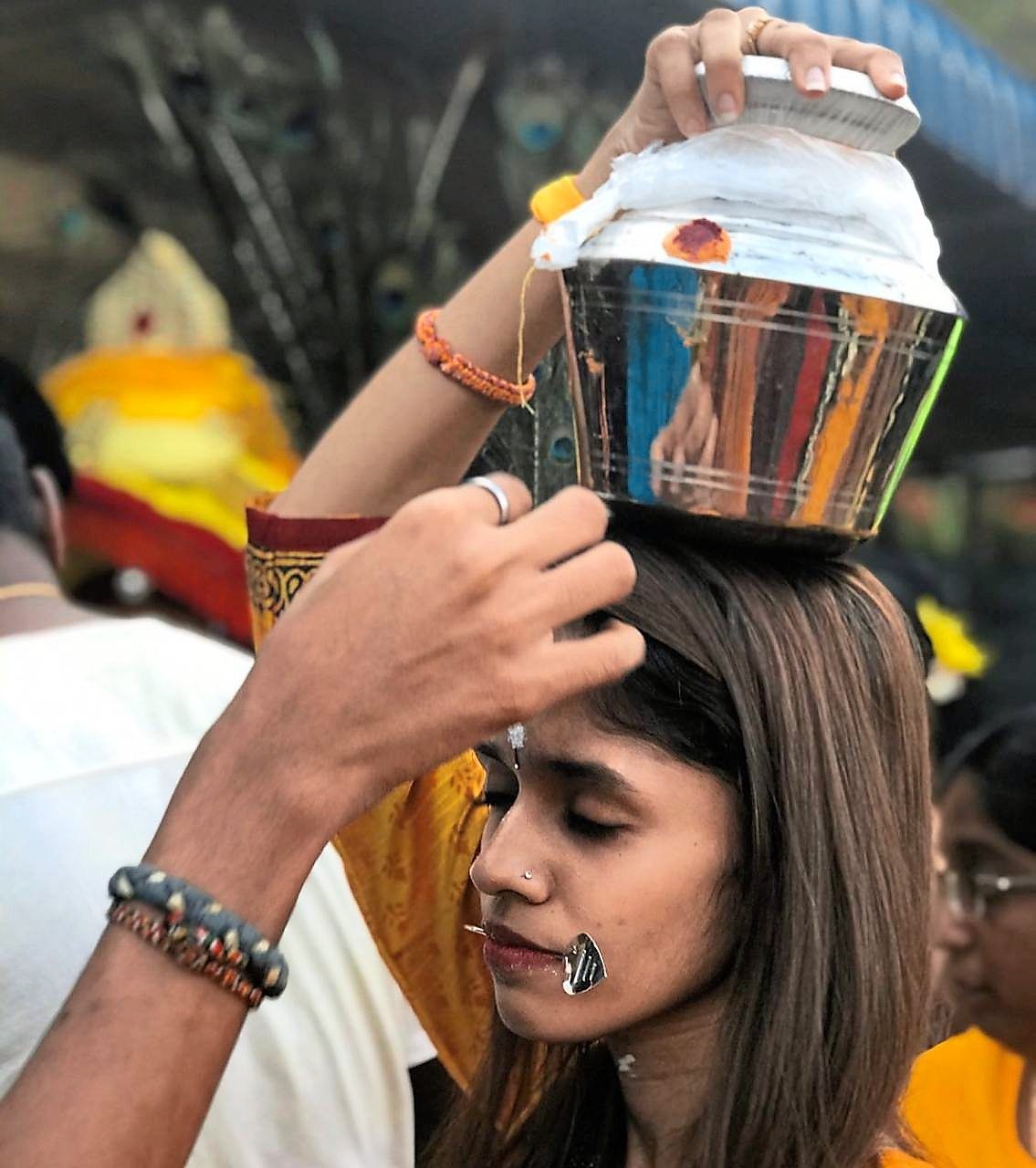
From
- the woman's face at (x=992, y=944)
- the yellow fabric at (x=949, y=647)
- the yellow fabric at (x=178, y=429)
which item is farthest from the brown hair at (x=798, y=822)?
the yellow fabric at (x=178, y=429)

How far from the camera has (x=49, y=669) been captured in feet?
5.96

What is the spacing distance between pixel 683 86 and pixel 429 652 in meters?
0.51

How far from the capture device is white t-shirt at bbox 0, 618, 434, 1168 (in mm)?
1628

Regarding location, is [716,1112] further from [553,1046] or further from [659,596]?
[659,596]

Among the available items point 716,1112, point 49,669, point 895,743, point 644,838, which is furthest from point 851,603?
point 49,669

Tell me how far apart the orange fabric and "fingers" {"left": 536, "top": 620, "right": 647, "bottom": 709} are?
641 millimetres

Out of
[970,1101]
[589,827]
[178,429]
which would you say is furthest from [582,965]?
[178,429]

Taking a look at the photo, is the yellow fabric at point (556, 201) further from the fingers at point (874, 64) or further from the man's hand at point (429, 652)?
the man's hand at point (429, 652)

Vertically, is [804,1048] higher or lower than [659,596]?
lower

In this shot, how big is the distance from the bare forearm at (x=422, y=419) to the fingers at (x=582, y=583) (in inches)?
22.8

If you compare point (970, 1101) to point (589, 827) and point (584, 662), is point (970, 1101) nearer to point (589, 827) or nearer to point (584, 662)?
point (589, 827)

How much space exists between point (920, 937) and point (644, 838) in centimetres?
26

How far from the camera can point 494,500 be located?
0.99 meters

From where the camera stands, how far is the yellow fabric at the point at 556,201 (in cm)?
131
